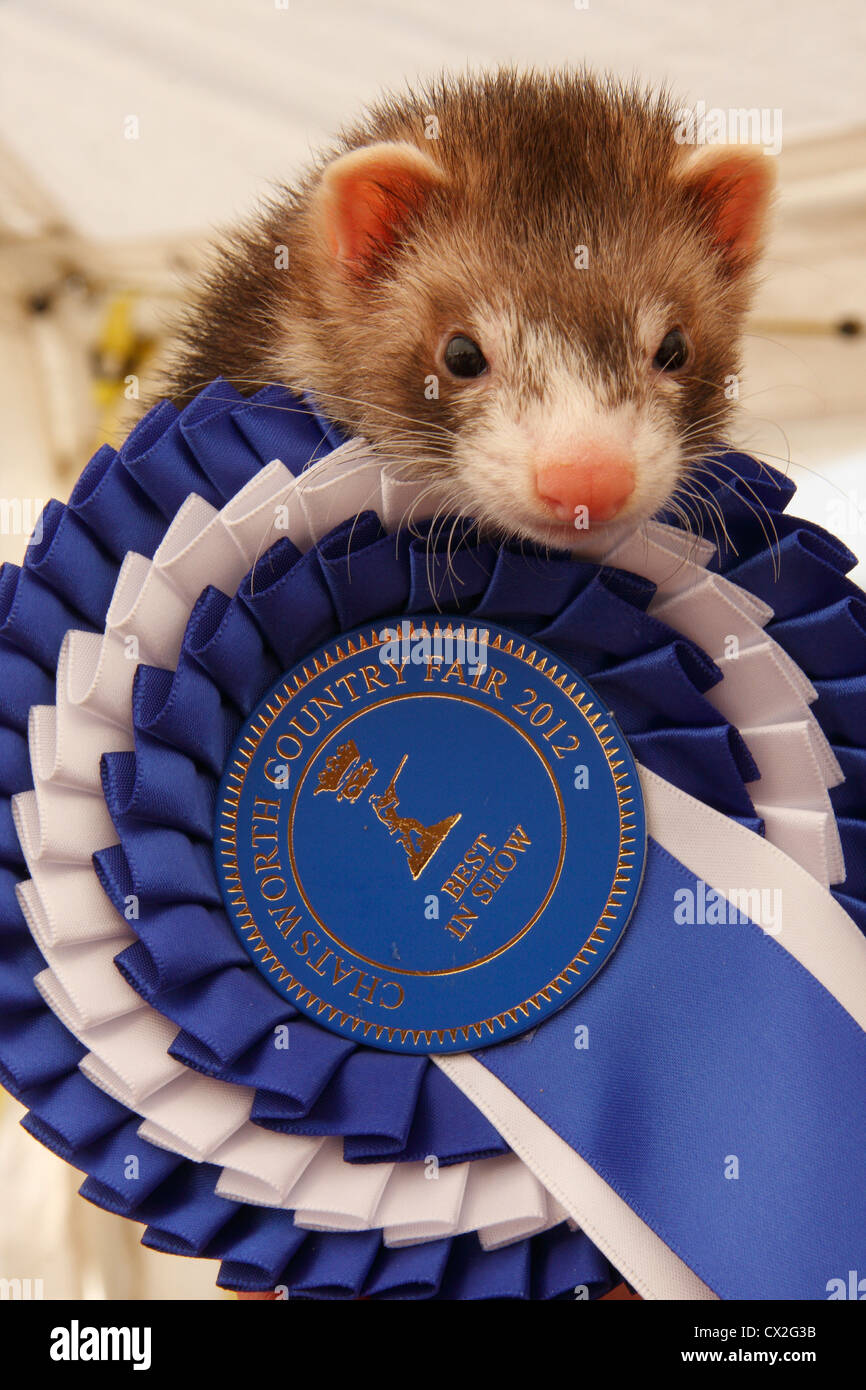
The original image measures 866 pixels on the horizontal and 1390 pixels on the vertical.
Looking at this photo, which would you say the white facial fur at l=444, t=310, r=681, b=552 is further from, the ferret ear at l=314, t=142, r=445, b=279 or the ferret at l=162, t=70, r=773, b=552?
the ferret ear at l=314, t=142, r=445, b=279

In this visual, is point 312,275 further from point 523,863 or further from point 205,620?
point 523,863

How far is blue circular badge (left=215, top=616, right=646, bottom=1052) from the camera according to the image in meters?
0.65

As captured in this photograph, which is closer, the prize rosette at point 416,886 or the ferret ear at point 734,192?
the prize rosette at point 416,886

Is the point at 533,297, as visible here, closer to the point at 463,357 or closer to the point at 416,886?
the point at 463,357

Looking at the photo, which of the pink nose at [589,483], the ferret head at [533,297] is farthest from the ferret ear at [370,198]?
the pink nose at [589,483]

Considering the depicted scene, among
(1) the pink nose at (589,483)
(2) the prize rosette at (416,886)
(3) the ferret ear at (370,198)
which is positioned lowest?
(2) the prize rosette at (416,886)

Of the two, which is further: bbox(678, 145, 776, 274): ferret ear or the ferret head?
bbox(678, 145, 776, 274): ferret ear

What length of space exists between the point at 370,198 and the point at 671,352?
220mm

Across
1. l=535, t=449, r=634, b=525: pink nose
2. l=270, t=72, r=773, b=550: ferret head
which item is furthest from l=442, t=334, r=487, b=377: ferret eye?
l=535, t=449, r=634, b=525: pink nose

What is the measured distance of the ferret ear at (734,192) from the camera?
737 millimetres

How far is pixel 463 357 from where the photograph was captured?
68 centimetres

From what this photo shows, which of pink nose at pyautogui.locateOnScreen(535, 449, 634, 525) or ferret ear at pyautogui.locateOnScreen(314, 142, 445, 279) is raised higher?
ferret ear at pyautogui.locateOnScreen(314, 142, 445, 279)

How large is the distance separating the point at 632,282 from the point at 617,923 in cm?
39

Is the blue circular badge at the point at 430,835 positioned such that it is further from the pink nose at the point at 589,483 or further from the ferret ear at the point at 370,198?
the ferret ear at the point at 370,198
